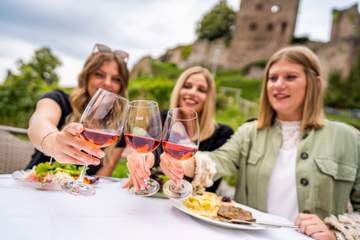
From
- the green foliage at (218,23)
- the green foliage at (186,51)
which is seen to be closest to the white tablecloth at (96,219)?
the green foliage at (218,23)

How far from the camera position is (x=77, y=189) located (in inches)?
43.0

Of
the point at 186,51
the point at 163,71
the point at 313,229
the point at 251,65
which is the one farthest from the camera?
the point at 186,51

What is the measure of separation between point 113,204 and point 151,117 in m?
0.39

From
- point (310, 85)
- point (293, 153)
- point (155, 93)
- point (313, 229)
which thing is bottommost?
point (313, 229)

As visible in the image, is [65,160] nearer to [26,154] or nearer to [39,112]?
[39,112]

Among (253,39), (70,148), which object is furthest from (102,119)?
(253,39)

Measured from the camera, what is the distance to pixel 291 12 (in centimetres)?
3153

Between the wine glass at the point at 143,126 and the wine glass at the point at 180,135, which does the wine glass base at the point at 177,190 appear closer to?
the wine glass at the point at 180,135

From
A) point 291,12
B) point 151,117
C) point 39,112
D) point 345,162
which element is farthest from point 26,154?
point 291,12

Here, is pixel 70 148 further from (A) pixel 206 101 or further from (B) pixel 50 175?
(A) pixel 206 101

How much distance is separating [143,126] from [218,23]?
36196 mm

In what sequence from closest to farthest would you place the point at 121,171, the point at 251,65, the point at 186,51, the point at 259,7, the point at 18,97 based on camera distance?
the point at 121,171
the point at 18,97
the point at 251,65
the point at 259,7
the point at 186,51

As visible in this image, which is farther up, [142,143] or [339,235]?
[142,143]

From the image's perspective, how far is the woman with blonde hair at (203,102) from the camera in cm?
269
